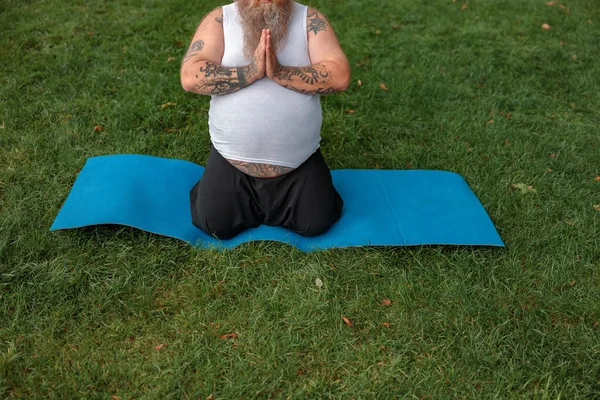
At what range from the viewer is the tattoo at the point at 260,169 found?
3094 mm

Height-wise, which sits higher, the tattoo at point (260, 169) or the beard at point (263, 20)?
the beard at point (263, 20)

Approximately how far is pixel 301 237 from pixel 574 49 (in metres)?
4.84

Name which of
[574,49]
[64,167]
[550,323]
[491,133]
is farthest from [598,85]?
[64,167]

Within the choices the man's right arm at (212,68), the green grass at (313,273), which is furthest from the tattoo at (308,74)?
the green grass at (313,273)

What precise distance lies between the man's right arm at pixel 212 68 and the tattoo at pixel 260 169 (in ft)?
1.45

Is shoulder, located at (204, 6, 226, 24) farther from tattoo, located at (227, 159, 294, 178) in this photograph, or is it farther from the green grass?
the green grass

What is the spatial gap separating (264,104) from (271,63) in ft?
0.81

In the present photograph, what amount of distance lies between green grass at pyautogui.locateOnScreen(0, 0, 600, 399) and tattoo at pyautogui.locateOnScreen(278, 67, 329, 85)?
101 cm

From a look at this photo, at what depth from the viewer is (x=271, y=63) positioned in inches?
108

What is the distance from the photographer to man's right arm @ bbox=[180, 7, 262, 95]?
9.38ft

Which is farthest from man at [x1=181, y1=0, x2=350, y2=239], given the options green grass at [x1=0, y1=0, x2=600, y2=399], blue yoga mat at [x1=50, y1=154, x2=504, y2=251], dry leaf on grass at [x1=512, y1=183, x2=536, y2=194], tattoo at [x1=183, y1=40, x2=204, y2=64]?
dry leaf on grass at [x1=512, y1=183, x2=536, y2=194]

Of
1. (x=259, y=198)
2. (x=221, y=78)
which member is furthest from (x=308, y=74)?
(x=259, y=198)

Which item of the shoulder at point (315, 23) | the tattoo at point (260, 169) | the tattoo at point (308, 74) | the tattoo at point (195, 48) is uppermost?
the shoulder at point (315, 23)

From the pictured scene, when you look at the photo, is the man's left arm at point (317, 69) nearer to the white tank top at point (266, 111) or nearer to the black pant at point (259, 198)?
the white tank top at point (266, 111)
